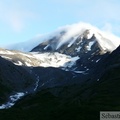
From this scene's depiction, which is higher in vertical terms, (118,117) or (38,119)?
(38,119)

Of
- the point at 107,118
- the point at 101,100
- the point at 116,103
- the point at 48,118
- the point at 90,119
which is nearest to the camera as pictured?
the point at 107,118

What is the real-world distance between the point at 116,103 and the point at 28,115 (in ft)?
127

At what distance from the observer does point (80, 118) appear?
392ft

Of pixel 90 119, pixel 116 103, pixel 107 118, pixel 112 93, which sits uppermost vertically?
pixel 112 93

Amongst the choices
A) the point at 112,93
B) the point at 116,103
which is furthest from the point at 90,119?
the point at 112,93

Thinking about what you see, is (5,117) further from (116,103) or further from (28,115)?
(116,103)

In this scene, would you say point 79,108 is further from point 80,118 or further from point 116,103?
point 116,103

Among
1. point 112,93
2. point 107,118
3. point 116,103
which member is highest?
point 112,93

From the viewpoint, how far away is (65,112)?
129 metres

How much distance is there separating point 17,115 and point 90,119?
3766cm

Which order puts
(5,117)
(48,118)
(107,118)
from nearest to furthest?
(107,118) → (48,118) → (5,117)

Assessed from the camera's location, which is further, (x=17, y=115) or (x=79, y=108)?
(x=17, y=115)

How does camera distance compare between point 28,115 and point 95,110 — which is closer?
point 95,110

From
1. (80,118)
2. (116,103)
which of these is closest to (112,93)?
(116,103)
